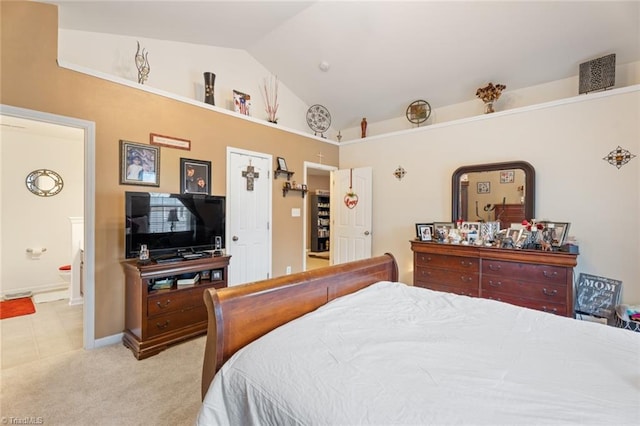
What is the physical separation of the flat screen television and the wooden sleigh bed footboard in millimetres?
1768

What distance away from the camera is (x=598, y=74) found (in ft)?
9.97

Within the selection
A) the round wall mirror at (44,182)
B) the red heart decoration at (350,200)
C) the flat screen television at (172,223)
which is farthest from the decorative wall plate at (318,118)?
the round wall mirror at (44,182)

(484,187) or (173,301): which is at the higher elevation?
(484,187)

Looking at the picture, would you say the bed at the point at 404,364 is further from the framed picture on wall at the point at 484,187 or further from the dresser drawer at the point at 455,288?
the framed picture on wall at the point at 484,187

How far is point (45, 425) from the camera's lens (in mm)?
1732

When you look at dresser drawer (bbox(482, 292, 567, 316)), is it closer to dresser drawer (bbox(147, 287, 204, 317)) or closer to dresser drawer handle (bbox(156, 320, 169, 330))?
dresser drawer (bbox(147, 287, 204, 317))

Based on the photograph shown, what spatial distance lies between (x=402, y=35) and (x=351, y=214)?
269 centimetres

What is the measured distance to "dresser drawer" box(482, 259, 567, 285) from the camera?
2852 mm

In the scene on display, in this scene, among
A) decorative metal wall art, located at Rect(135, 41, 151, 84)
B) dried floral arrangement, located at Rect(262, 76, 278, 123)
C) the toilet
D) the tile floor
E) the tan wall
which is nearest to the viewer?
the tan wall

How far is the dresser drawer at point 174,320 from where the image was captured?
2.59 meters

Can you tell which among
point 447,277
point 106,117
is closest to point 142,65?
point 106,117

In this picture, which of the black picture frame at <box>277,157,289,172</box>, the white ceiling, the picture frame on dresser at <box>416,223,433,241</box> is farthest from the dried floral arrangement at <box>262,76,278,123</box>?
the picture frame on dresser at <box>416,223,433,241</box>

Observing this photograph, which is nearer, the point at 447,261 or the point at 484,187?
the point at 447,261

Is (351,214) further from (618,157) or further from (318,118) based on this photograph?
(618,157)
